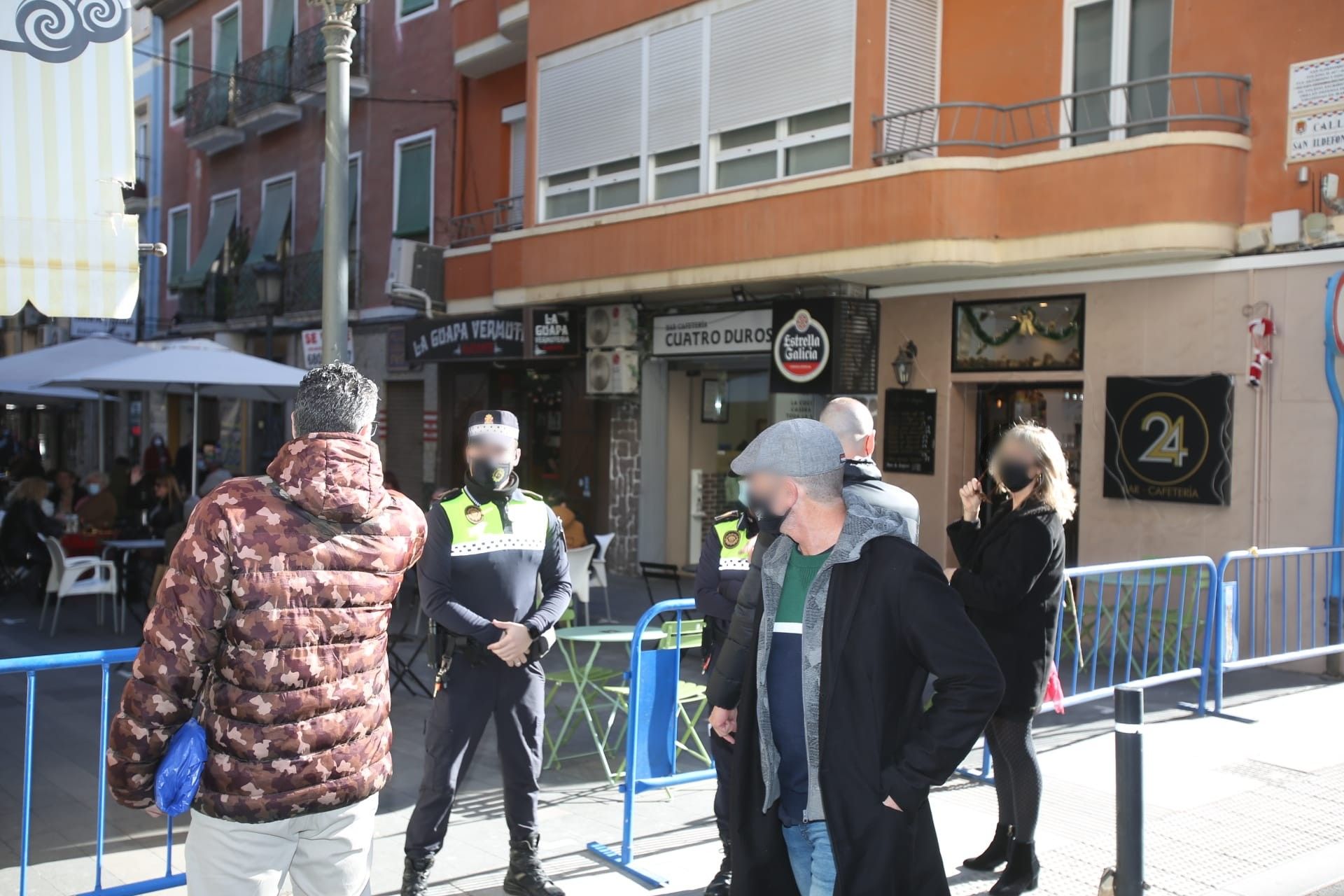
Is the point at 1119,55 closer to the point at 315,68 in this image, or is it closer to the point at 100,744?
the point at 100,744

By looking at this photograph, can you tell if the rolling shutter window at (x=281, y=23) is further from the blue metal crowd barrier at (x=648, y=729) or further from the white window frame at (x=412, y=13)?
the blue metal crowd barrier at (x=648, y=729)

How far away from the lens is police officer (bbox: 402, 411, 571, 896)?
4.51 m

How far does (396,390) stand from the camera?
1962 centimetres

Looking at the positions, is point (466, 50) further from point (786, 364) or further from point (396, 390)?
point (786, 364)

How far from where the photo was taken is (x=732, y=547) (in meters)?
5.00

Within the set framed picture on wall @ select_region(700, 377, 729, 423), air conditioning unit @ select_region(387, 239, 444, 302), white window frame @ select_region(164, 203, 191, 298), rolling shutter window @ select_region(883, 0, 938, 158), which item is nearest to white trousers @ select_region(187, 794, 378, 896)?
rolling shutter window @ select_region(883, 0, 938, 158)

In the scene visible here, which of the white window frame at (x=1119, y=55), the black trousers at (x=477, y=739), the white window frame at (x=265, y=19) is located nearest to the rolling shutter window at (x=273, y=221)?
the white window frame at (x=265, y=19)

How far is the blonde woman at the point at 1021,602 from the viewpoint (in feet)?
15.1

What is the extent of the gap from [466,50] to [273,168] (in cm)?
789

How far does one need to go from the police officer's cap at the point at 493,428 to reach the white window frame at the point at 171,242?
23.8 m

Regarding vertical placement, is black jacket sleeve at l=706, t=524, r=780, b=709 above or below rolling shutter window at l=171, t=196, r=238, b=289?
below

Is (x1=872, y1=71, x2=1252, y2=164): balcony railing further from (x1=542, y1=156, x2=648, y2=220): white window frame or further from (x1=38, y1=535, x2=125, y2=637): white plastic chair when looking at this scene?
(x1=38, y1=535, x2=125, y2=637): white plastic chair

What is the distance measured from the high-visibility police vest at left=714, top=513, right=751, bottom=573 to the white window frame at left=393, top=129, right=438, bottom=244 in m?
14.6

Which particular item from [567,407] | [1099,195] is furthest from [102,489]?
[1099,195]
